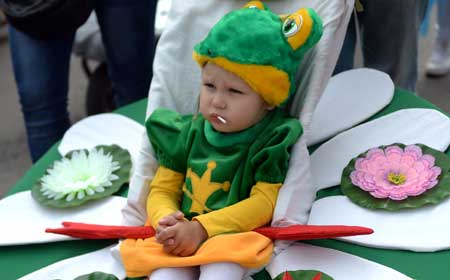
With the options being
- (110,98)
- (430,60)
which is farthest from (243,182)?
(430,60)

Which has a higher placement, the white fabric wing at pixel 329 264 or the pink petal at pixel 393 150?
the pink petal at pixel 393 150

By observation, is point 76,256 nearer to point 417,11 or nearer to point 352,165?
point 352,165

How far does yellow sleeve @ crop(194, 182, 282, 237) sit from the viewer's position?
1.14 meters

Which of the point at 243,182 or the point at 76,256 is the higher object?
the point at 243,182

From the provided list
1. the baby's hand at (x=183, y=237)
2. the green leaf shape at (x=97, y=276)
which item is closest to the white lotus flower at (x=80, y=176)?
the green leaf shape at (x=97, y=276)

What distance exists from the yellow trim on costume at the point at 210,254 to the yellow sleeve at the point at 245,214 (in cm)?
2

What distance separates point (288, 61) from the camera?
1176 mm

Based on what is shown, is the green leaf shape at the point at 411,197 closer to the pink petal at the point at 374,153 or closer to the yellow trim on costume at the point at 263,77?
the pink petal at the point at 374,153

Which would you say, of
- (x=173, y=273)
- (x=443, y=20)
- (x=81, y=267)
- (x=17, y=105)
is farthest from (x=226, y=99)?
(x=17, y=105)

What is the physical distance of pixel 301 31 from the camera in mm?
1175

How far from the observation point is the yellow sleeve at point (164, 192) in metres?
1.22

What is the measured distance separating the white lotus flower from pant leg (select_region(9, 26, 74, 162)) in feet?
0.77

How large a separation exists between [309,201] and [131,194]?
1.08 feet

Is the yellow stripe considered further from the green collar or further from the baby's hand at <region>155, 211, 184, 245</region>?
the baby's hand at <region>155, 211, 184, 245</region>
